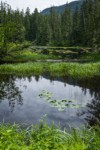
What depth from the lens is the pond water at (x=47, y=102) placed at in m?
14.1

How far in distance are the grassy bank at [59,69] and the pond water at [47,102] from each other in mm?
2326

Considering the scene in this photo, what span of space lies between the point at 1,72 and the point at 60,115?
1839cm

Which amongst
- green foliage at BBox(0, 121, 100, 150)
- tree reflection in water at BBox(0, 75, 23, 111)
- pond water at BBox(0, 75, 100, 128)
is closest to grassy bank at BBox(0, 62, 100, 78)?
pond water at BBox(0, 75, 100, 128)

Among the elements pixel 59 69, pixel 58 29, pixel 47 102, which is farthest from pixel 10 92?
pixel 58 29

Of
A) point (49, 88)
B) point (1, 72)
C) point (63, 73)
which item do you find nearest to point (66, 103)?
point (49, 88)

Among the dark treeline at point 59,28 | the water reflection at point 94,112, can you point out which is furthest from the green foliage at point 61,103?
the dark treeline at point 59,28

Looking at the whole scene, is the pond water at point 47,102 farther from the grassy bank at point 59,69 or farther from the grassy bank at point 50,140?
the grassy bank at point 59,69

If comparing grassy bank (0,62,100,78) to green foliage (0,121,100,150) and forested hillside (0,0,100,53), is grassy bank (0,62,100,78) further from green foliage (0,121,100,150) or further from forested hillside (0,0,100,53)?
green foliage (0,121,100,150)

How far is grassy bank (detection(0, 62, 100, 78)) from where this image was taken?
2978 cm

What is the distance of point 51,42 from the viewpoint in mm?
100438

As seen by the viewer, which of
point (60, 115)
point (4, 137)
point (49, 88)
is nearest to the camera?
point (4, 137)

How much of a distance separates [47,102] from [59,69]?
1458 centimetres

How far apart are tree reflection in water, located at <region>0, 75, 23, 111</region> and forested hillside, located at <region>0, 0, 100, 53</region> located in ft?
55.2

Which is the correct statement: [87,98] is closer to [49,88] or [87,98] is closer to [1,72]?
[49,88]
